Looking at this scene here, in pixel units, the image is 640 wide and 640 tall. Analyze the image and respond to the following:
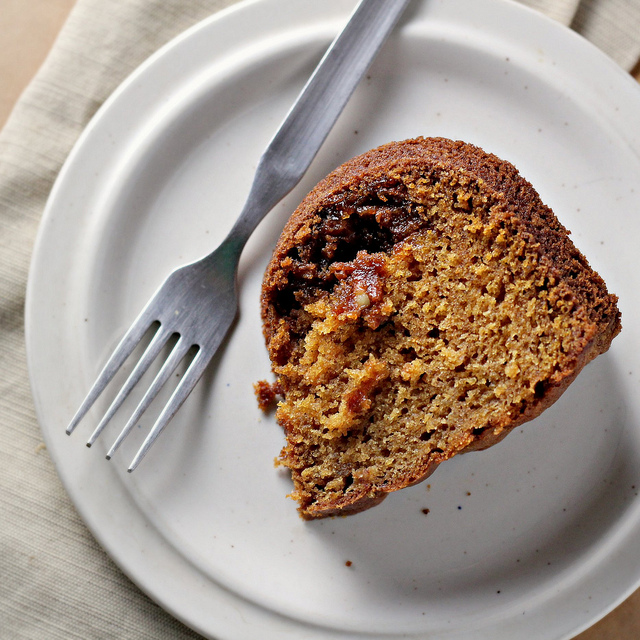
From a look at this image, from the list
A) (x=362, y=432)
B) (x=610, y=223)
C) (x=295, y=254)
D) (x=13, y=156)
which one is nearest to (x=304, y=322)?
(x=295, y=254)

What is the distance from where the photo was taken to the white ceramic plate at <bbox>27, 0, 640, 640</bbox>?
89.4 inches

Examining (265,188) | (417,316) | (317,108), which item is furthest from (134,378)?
(317,108)

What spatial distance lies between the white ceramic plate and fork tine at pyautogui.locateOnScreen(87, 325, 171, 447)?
0.14 meters

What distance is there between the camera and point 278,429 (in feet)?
7.64

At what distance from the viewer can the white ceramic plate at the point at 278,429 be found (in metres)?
2.27

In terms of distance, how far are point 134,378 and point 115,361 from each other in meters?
0.10

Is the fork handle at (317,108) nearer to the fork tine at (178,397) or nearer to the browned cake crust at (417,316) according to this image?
the browned cake crust at (417,316)

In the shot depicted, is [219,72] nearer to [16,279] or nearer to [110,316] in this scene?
[110,316]

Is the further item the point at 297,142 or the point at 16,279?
the point at 16,279

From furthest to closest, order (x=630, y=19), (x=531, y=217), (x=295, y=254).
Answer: (x=630, y=19)
(x=295, y=254)
(x=531, y=217)

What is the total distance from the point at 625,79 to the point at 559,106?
0.85ft

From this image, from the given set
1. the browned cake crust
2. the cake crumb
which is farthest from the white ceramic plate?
the browned cake crust

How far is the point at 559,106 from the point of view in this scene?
2.35 metres

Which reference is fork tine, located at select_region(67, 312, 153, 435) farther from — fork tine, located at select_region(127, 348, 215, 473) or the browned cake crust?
the browned cake crust
